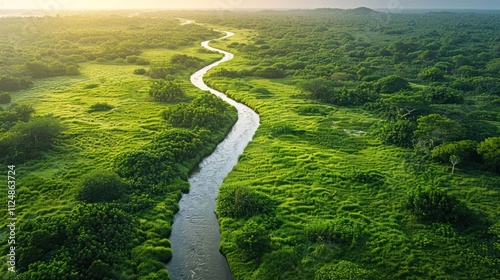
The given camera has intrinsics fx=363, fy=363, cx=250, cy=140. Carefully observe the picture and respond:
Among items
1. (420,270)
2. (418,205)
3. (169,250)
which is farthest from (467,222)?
(169,250)

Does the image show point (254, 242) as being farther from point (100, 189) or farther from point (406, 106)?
point (406, 106)

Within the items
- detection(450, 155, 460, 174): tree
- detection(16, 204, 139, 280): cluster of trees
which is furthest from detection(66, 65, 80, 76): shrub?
detection(450, 155, 460, 174): tree

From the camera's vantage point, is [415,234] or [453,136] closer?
[415,234]

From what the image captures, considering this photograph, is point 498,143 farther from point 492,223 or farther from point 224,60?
point 224,60

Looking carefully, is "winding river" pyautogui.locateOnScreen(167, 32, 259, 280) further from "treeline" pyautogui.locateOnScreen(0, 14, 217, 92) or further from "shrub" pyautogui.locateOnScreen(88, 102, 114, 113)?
"treeline" pyautogui.locateOnScreen(0, 14, 217, 92)

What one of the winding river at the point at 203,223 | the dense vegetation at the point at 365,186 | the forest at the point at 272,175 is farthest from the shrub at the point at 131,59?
the winding river at the point at 203,223

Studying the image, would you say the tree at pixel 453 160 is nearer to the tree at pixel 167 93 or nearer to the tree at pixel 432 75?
the tree at pixel 167 93
